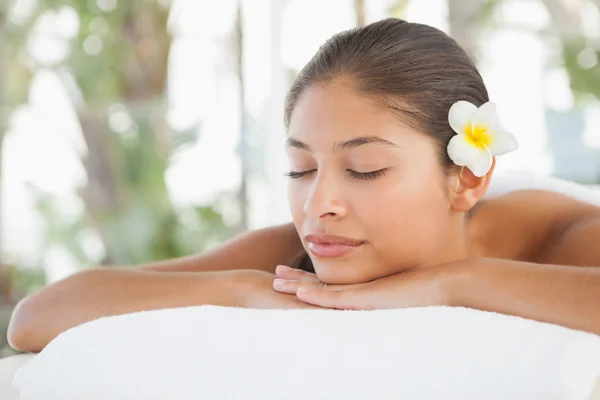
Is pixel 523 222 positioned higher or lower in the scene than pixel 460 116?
lower

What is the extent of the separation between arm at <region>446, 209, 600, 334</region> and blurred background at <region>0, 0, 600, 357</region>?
2.40m

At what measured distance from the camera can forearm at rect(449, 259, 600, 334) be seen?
3.59 feet

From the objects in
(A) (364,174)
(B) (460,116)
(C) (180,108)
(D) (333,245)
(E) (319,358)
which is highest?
(C) (180,108)

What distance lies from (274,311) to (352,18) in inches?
136

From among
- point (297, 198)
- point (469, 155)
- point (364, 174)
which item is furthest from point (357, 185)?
point (469, 155)

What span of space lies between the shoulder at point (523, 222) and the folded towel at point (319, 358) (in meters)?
0.73

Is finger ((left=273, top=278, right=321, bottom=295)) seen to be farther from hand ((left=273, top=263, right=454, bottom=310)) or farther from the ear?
the ear

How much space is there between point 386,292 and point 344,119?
31 cm

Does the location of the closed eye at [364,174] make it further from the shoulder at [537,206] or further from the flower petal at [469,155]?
the shoulder at [537,206]

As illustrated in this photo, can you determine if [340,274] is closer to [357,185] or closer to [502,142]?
[357,185]

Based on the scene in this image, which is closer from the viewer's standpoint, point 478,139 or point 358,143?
point 358,143

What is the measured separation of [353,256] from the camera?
1347mm

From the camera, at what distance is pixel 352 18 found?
433cm

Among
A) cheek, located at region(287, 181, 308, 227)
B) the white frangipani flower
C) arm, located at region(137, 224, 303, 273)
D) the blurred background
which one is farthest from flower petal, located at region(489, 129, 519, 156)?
the blurred background
